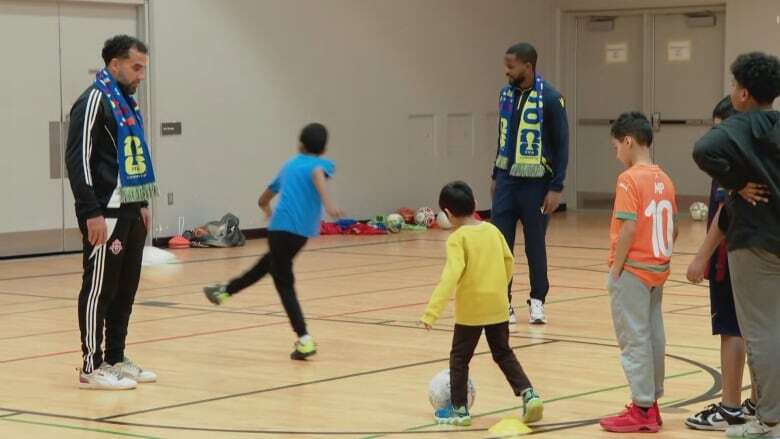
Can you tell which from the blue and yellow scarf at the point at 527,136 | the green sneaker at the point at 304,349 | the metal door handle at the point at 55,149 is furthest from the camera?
the metal door handle at the point at 55,149

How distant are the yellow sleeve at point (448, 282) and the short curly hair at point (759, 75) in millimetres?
1509

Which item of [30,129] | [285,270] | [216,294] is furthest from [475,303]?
[30,129]

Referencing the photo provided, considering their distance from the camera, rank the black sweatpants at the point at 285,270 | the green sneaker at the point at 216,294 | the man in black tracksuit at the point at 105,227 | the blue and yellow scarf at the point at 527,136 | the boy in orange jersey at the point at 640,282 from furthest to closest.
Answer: the blue and yellow scarf at the point at 527,136
the green sneaker at the point at 216,294
the black sweatpants at the point at 285,270
the man in black tracksuit at the point at 105,227
the boy in orange jersey at the point at 640,282

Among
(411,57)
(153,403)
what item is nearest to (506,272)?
(153,403)

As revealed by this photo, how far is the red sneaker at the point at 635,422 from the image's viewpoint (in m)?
6.71

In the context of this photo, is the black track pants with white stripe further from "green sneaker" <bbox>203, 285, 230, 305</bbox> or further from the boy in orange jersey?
the boy in orange jersey

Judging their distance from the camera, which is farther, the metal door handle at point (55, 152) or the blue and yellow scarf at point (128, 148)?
the metal door handle at point (55, 152)

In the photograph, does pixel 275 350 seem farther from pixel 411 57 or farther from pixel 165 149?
pixel 411 57

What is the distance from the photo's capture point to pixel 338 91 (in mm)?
19500

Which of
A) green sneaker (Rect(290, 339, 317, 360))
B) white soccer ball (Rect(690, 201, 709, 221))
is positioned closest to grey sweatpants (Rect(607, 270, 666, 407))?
green sneaker (Rect(290, 339, 317, 360))

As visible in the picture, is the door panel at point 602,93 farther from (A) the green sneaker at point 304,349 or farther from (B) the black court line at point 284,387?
(A) the green sneaker at point 304,349

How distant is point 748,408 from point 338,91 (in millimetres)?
13108

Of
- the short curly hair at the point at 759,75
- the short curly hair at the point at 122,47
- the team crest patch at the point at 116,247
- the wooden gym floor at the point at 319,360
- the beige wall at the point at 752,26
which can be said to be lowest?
the wooden gym floor at the point at 319,360

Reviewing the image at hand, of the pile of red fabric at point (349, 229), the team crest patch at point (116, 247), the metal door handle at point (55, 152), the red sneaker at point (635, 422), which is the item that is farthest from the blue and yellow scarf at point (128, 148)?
the pile of red fabric at point (349, 229)
